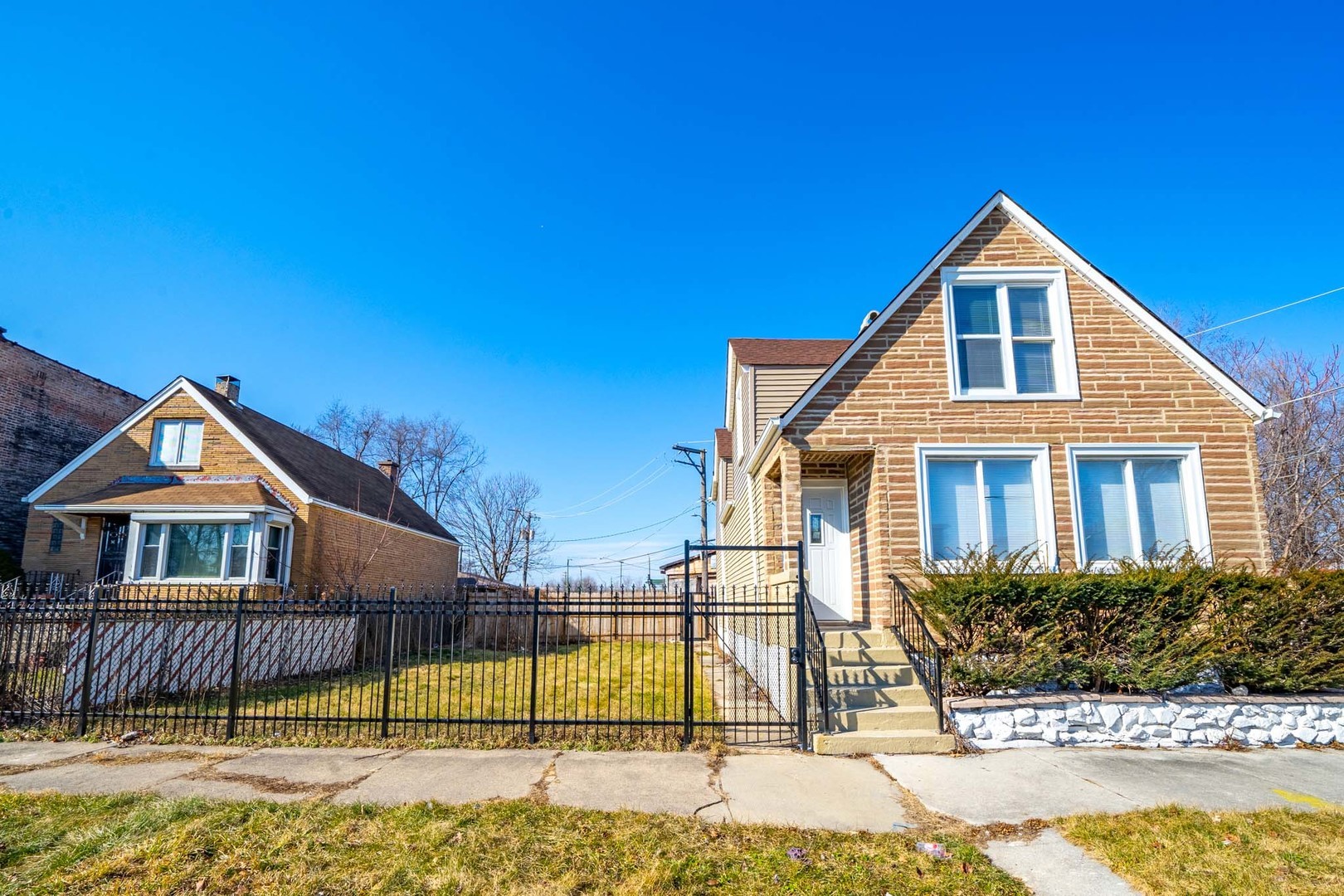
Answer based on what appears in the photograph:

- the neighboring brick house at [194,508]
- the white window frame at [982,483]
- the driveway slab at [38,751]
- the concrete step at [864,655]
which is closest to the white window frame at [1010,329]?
the white window frame at [982,483]

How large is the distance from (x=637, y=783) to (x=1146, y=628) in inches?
242

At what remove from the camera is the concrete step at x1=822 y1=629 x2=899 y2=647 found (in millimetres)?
9312

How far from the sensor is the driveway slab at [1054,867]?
4.49 m

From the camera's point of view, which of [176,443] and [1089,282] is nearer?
[1089,282]

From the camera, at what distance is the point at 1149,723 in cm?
816

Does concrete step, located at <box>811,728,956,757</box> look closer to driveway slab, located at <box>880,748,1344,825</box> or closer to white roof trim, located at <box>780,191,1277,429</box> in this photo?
driveway slab, located at <box>880,748,1344,825</box>

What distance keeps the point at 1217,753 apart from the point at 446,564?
2623cm

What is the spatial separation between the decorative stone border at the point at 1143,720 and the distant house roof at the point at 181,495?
16.3 metres

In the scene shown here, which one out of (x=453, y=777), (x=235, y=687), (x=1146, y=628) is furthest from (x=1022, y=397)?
(x=235, y=687)

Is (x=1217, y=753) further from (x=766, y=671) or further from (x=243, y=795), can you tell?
(x=243, y=795)

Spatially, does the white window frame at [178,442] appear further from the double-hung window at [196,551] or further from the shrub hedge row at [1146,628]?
the shrub hedge row at [1146,628]

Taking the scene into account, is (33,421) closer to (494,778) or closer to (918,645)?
(494,778)

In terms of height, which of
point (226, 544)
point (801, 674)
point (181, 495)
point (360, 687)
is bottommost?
point (360, 687)

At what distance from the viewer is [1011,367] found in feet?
35.6
